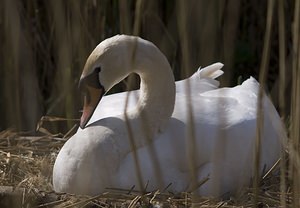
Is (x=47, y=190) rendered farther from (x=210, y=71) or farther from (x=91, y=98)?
(x=210, y=71)

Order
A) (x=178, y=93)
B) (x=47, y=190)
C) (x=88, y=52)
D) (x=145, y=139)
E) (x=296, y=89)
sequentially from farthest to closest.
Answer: (x=88, y=52)
(x=178, y=93)
(x=47, y=190)
(x=145, y=139)
(x=296, y=89)

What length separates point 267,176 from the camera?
397 centimetres

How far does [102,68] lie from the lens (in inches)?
149

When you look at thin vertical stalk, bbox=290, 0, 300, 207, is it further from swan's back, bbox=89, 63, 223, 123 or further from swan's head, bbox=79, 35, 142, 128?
swan's back, bbox=89, 63, 223, 123

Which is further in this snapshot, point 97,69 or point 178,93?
point 178,93

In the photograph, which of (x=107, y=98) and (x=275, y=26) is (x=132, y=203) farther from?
(x=275, y=26)

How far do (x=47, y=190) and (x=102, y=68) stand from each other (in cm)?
56

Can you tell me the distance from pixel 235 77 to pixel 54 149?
1668mm

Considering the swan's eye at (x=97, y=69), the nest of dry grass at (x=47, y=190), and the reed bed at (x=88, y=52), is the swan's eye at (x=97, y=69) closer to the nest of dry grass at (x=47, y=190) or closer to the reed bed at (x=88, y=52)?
the reed bed at (x=88, y=52)

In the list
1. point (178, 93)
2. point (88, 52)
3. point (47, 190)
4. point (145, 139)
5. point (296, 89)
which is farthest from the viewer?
point (88, 52)

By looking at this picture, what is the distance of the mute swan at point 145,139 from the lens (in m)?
3.69

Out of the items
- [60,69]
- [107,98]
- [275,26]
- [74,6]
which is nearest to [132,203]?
[60,69]

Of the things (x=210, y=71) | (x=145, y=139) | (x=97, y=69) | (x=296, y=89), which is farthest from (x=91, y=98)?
(x=296, y=89)

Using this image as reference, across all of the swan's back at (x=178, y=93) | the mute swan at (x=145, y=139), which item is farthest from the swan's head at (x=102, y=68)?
the swan's back at (x=178, y=93)
